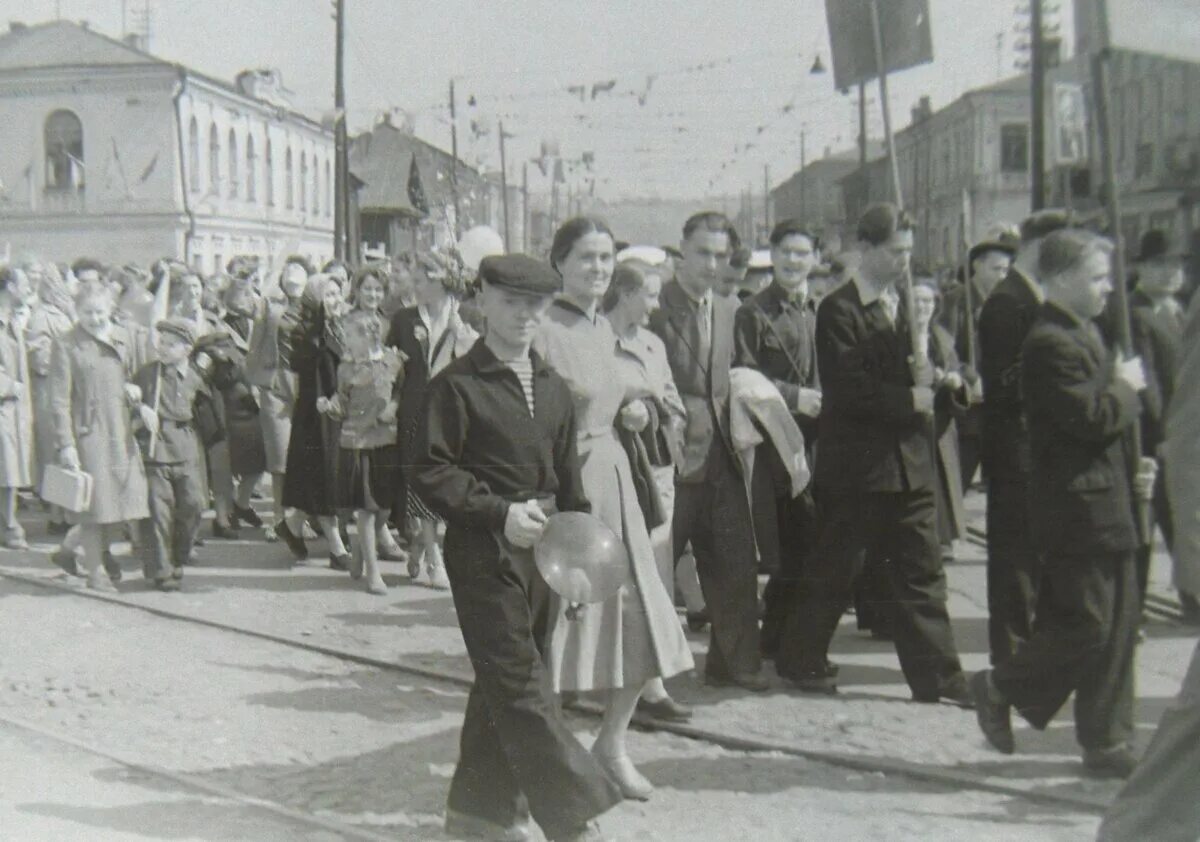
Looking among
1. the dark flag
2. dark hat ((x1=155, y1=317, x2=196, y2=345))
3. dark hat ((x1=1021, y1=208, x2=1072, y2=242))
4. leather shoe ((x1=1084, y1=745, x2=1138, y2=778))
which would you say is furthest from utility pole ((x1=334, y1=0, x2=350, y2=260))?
the dark flag

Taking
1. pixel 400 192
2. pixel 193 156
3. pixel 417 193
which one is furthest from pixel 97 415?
pixel 417 193

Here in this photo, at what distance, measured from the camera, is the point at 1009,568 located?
6.57 meters

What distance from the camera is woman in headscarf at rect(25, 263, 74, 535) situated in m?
12.0

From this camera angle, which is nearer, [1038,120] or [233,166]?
[233,166]

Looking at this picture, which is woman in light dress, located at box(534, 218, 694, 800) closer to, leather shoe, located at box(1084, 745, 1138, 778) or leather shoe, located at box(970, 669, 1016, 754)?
leather shoe, located at box(970, 669, 1016, 754)

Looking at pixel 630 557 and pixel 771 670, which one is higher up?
pixel 630 557

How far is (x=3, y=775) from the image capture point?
5.57 m

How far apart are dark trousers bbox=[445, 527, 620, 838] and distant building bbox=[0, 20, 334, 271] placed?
8.94 meters

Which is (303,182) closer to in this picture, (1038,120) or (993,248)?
(1038,120)

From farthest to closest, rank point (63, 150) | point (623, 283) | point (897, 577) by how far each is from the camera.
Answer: point (63, 150) < point (897, 577) < point (623, 283)

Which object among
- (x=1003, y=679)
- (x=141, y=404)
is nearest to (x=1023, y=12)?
(x=141, y=404)

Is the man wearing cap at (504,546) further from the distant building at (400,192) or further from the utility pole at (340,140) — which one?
the distant building at (400,192)

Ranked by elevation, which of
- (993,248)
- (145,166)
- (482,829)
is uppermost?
(145,166)

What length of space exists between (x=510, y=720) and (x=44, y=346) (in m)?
8.91
